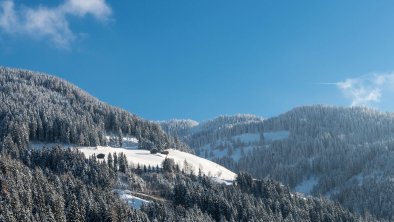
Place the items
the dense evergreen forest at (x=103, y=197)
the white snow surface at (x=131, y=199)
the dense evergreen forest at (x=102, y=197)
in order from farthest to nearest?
the white snow surface at (x=131, y=199)
the dense evergreen forest at (x=103, y=197)
the dense evergreen forest at (x=102, y=197)

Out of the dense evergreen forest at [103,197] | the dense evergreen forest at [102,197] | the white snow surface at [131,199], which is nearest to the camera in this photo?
the dense evergreen forest at [102,197]

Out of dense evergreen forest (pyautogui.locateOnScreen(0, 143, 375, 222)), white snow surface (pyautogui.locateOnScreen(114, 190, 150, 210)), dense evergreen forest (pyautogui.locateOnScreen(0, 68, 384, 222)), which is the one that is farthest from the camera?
white snow surface (pyautogui.locateOnScreen(114, 190, 150, 210))

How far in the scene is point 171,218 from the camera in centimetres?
14862

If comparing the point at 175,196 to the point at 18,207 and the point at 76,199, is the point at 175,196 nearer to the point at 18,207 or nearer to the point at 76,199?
the point at 76,199

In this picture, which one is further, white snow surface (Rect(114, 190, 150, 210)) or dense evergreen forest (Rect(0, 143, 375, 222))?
white snow surface (Rect(114, 190, 150, 210))

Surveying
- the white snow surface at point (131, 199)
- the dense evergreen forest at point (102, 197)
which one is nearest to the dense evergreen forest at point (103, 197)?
the dense evergreen forest at point (102, 197)

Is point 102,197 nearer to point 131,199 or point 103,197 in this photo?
point 103,197

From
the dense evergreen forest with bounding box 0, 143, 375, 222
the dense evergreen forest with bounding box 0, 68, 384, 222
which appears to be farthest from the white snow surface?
the dense evergreen forest with bounding box 0, 143, 375, 222

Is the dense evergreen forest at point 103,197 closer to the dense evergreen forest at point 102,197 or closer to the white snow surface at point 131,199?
the dense evergreen forest at point 102,197

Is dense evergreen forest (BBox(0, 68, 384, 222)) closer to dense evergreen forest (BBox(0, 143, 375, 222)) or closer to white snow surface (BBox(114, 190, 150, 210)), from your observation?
dense evergreen forest (BBox(0, 143, 375, 222))

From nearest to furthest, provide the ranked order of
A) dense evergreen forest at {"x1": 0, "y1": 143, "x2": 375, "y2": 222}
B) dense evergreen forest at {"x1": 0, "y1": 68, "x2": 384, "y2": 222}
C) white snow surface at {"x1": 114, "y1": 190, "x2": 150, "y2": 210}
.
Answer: dense evergreen forest at {"x1": 0, "y1": 143, "x2": 375, "y2": 222}, dense evergreen forest at {"x1": 0, "y1": 68, "x2": 384, "y2": 222}, white snow surface at {"x1": 114, "y1": 190, "x2": 150, "y2": 210}

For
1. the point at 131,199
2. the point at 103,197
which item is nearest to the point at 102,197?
the point at 103,197

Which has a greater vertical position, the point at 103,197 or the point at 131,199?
the point at 103,197

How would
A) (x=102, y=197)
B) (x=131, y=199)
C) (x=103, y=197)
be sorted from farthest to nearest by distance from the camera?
(x=131, y=199)
(x=103, y=197)
(x=102, y=197)
